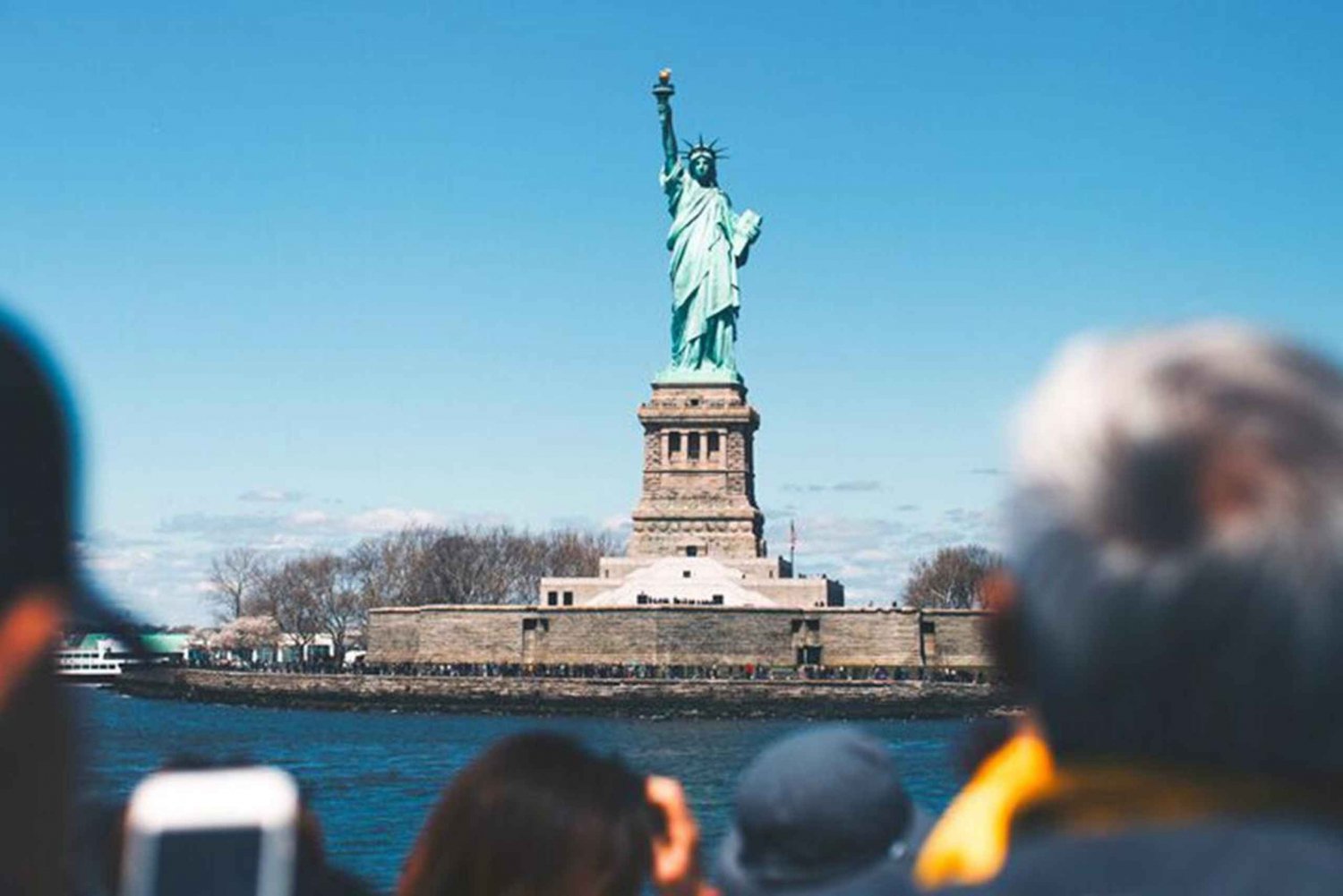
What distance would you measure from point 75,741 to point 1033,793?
0.95 meters

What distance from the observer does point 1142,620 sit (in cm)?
160

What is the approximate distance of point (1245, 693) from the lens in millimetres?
1579

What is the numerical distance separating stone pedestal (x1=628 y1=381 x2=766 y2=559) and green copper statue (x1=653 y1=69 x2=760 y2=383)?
1113mm

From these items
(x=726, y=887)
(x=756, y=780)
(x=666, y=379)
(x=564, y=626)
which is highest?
(x=666, y=379)

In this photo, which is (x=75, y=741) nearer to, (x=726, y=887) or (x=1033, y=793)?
(x=1033, y=793)

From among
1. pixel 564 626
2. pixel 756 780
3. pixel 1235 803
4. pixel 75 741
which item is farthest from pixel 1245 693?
pixel 564 626

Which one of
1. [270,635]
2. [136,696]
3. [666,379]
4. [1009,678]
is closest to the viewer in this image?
[1009,678]

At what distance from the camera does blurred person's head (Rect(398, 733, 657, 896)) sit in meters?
2.84

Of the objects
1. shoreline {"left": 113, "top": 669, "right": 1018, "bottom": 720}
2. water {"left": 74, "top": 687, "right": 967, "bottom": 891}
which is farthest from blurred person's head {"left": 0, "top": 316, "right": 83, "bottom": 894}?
shoreline {"left": 113, "top": 669, "right": 1018, "bottom": 720}

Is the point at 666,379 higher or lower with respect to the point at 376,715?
higher

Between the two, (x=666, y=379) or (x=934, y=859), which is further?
(x=666, y=379)

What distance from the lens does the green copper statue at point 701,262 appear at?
64.8 metres

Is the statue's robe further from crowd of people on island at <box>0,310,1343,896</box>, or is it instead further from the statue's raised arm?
crowd of people on island at <box>0,310,1343,896</box>

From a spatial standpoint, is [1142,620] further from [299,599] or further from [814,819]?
[299,599]
